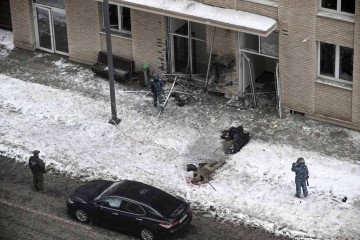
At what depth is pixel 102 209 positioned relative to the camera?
32.3m

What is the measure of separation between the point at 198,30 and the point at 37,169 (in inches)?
391

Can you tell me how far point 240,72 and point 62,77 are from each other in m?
8.25

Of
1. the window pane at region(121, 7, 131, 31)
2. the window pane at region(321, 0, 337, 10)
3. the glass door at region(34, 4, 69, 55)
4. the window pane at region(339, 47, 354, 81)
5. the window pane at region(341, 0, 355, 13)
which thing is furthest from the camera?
the glass door at region(34, 4, 69, 55)

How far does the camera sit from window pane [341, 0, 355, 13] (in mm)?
35531

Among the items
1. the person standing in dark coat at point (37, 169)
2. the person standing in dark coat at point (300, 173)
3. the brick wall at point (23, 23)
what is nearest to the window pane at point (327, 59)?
the person standing in dark coat at point (300, 173)

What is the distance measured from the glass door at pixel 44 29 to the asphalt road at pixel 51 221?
10.7 metres

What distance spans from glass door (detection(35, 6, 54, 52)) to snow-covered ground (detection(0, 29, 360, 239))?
330cm

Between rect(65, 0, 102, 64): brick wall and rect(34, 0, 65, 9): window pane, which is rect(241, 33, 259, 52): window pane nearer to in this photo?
rect(65, 0, 102, 64): brick wall

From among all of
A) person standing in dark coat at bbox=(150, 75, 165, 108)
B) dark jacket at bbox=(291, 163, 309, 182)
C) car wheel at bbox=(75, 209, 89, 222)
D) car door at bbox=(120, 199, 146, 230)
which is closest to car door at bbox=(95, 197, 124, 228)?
car door at bbox=(120, 199, 146, 230)

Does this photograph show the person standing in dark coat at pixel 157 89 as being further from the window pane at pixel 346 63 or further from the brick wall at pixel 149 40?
the window pane at pixel 346 63

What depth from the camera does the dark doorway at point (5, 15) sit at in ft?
154

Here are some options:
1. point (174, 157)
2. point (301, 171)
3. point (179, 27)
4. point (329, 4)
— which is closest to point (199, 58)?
point (179, 27)

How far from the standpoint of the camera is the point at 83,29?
4288cm

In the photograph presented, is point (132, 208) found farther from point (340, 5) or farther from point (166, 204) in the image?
point (340, 5)
